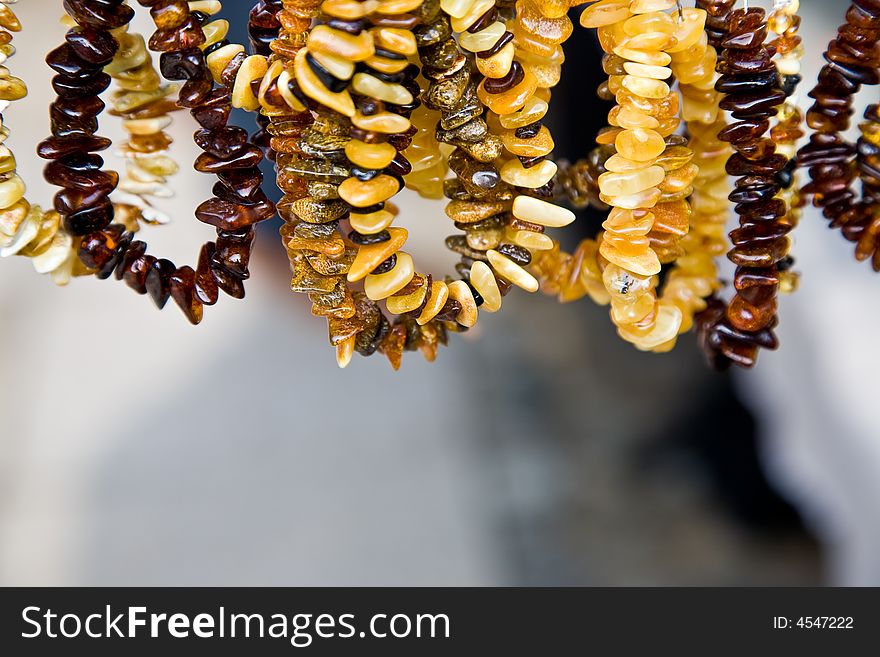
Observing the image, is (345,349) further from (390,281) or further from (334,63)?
(334,63)

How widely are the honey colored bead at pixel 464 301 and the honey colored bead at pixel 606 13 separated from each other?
15 cm

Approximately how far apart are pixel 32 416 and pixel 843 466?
5.26 feet

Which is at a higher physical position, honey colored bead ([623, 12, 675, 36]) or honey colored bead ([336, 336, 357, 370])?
honey colored bead ([623, 12, 675, 36])

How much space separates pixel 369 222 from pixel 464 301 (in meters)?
0.08

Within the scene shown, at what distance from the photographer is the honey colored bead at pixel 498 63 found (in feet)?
1.30

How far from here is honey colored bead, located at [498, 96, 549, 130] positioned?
420 millimetres

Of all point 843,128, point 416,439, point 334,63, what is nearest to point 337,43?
point 334,63

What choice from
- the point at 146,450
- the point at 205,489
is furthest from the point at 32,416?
the point at 205,489

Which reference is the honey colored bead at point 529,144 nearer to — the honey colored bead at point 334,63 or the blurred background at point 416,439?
the honey colored bead at point 334,63

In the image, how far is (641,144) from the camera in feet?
1.39

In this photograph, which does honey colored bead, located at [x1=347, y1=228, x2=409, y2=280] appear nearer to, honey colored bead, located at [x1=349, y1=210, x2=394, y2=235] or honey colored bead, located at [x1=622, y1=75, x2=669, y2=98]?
honey colored bead, located at [x1=349, y1=210, x2=394, y2=235]

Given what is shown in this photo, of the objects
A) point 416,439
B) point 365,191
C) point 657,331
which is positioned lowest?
point 416,439

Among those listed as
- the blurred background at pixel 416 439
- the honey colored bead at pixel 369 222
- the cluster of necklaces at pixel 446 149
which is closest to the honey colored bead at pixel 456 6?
the cluster of necklaces at pixel 446 149

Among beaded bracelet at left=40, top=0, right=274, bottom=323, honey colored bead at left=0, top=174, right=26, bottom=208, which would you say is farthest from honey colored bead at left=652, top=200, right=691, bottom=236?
honey colored bead at left=0, top=174, right=26, bottom=208
